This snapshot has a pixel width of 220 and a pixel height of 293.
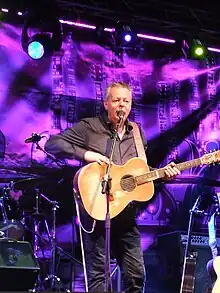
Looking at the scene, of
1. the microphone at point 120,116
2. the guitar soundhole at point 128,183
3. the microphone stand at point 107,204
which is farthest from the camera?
the guitar soundhole at point 128,183

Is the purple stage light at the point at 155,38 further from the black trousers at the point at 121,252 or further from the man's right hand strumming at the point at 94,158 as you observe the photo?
the black trousers at the point at 121,252

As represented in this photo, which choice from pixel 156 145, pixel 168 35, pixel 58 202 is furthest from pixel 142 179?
pixel 168 35

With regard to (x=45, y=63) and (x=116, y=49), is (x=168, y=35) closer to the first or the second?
(x=116, y=49)

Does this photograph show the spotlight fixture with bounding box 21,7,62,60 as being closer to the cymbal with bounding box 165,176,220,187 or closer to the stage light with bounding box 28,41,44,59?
the stage light with bounding box 28,41,44,59

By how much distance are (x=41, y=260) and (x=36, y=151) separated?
59.3 inches

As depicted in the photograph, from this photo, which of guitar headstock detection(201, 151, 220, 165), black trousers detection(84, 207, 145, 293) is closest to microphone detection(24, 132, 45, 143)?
black trousers detection(84, 207, 145, 293)

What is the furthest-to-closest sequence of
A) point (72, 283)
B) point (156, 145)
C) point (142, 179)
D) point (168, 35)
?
point (168, 35)
point (156, 145)
point (72, 283)
point (142, 179)

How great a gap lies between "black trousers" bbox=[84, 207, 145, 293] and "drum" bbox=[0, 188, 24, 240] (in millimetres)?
2980

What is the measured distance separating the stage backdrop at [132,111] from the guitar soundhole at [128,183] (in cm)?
314

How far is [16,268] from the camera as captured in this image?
12.9ft

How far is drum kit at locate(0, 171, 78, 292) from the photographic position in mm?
7109

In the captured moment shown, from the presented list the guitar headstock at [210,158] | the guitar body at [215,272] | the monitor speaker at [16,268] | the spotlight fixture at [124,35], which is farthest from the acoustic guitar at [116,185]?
the spotlight fixture at [124,35]

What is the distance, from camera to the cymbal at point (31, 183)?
285 inches

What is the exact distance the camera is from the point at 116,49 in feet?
27.2
